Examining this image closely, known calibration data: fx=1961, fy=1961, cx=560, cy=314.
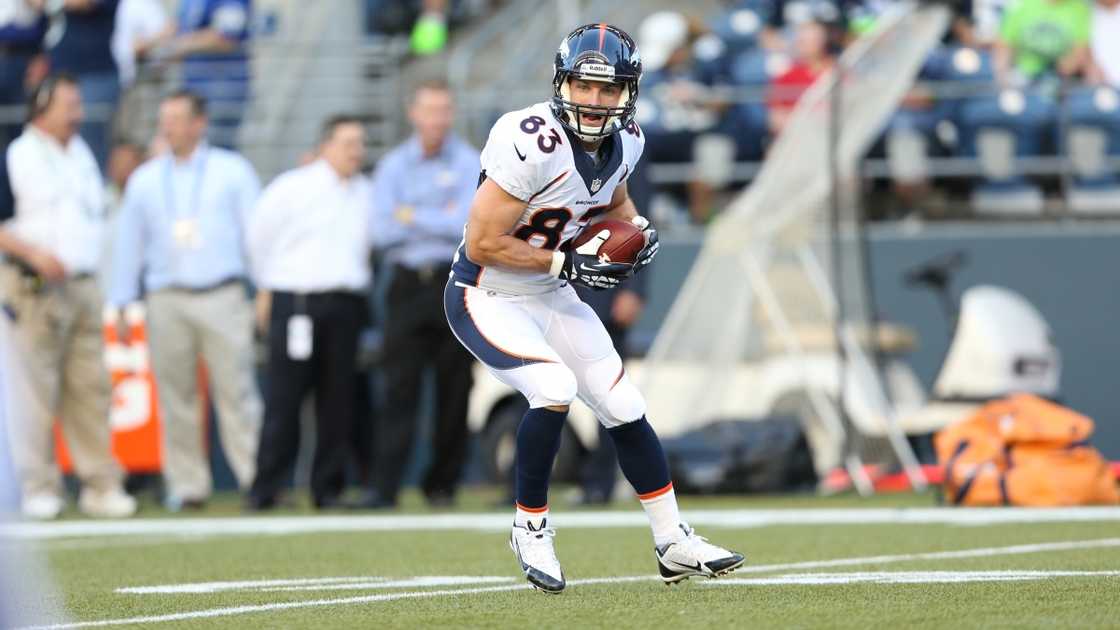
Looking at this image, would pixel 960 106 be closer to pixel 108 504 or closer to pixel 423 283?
pixel 423 283

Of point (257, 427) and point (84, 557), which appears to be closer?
point (84, 557)

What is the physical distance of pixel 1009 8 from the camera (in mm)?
12766

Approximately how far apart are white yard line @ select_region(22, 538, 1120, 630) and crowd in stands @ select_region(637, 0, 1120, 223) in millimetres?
5490

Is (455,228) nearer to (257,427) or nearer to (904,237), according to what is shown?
(257,427)

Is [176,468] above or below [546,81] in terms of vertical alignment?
below

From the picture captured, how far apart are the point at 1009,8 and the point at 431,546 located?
23.3ft

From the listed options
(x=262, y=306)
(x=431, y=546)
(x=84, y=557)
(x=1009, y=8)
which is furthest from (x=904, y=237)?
(x=84, y=557)

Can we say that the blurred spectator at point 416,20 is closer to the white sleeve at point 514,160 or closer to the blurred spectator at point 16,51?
the blurred spectator at point 16,51

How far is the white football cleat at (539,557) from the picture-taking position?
17.5 feet

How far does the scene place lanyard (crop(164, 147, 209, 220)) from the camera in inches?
397

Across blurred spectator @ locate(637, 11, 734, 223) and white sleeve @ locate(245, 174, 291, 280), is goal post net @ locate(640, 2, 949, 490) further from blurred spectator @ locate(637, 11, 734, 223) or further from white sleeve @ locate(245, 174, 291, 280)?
white sleeve @ locate(245, 174, 291, 280)

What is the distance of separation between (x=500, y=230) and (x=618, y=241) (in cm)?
35

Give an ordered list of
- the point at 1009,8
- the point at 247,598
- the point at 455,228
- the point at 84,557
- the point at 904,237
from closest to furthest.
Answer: the point at 247,598, the point at 84,557, the point at 455,228, the point at 904,237, the point at 1009,8

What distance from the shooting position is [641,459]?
5.55 meters
